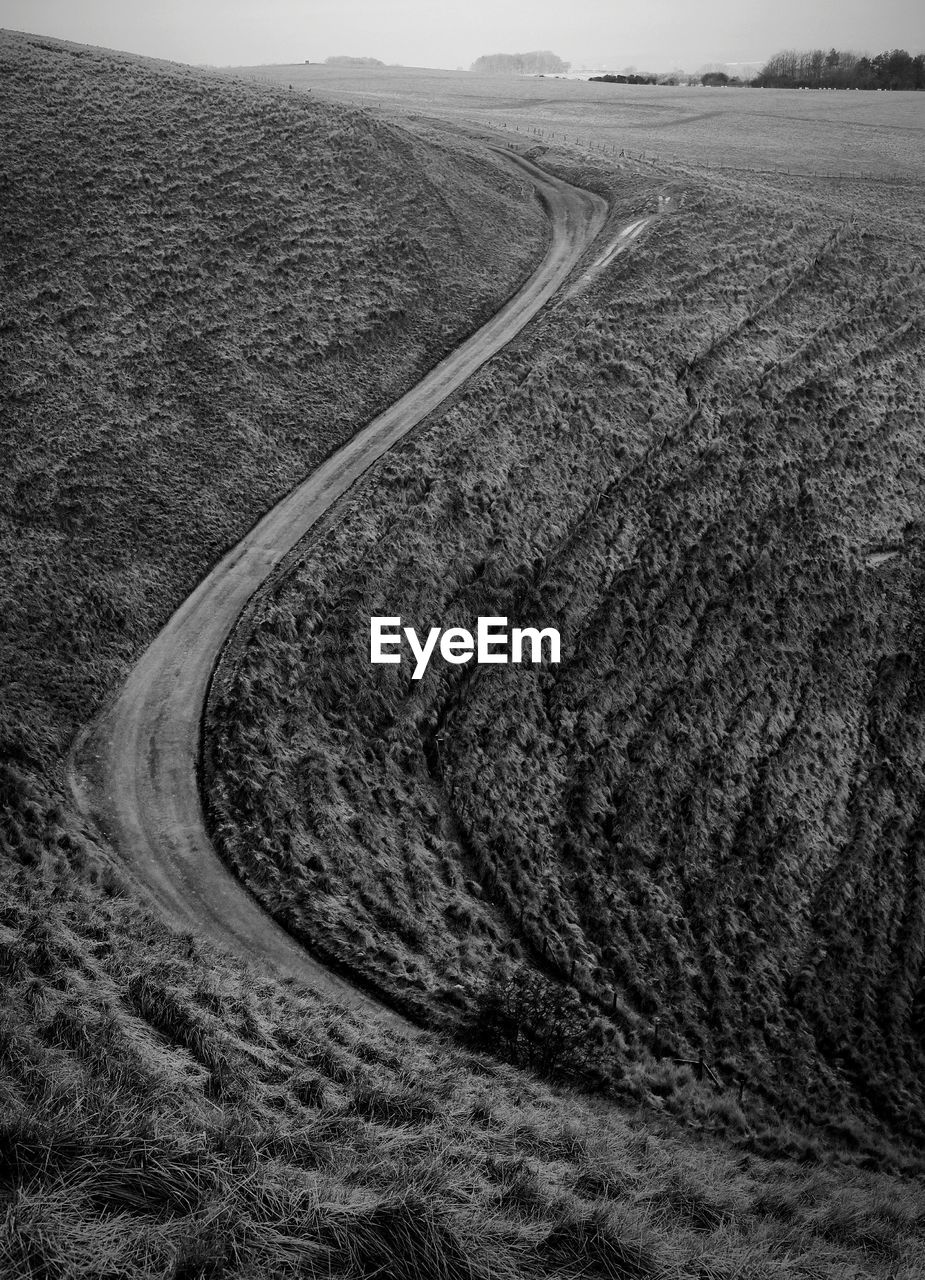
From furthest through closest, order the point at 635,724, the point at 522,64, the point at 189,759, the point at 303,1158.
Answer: the point at 522,64, the point at 635,724, the point at 189,759, the point at 303,1158

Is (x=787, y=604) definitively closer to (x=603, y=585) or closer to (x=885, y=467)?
(x=603, y=585)

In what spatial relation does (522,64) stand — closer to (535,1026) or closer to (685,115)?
(685,115)

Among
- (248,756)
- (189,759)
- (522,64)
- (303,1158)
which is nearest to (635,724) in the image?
(248,756)

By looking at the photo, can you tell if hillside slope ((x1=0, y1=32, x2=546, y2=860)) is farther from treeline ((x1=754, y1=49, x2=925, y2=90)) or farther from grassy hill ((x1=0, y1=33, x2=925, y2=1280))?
treeline ((x1=754, y1=49, x2=925, y2=90))

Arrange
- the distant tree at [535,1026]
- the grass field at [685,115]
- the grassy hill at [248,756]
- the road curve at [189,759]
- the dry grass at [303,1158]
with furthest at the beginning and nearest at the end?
1. the grass field at [685,115]
2. the road curve at [189,759]
3. the distant tree at [535,1026]
4. the grassy hill at [248,756]
5. the dry grass at [303,1158]

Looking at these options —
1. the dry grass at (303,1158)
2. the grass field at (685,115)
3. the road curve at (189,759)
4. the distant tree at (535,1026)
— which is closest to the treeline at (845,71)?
the grass field at (685,115)

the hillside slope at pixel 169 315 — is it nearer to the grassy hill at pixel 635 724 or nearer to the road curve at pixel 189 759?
the road curve at pixel 189 759
